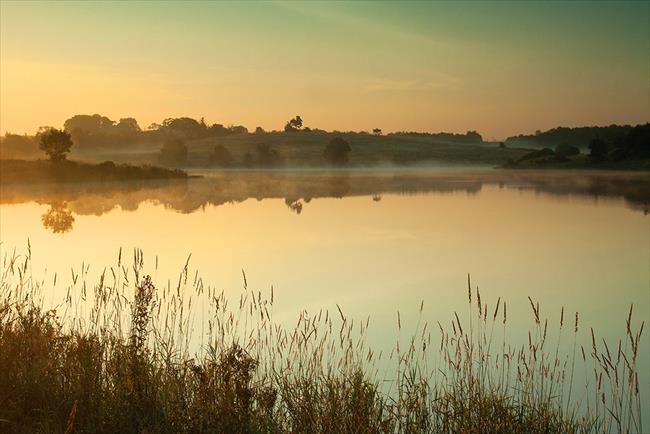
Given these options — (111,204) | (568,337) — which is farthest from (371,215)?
(568,337)

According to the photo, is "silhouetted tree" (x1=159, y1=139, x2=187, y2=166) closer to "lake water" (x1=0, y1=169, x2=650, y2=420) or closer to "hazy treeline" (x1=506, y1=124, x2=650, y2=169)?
"hazy treeline" (x1=506, y1=124, x2=650, y2=169)

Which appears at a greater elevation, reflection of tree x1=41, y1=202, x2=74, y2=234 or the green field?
the green field

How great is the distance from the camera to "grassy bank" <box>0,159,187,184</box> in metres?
69.9

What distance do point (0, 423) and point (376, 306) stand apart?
984 cm

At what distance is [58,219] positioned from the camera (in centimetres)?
3516

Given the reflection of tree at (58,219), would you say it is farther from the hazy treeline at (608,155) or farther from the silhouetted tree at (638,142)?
the silhouetted tree at (638,142)

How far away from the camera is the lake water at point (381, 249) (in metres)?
16.3

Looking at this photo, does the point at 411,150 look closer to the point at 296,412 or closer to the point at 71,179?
the point at 71,179

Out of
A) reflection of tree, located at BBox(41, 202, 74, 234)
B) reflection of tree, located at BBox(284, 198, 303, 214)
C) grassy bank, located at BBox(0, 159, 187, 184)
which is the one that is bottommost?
reflection of tree, located at BBox(284, 198, 303, 214)

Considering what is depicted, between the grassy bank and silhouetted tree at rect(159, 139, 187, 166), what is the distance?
6557cm

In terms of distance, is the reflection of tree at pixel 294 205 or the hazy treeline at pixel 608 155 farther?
the hazy treeline at pixel 608 155

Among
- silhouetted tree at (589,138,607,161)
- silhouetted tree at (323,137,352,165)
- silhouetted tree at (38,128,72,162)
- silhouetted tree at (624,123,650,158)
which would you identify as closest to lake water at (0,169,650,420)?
silhouetted tree at (38,128,72,162)

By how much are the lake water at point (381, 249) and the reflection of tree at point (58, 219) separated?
0.31 feet

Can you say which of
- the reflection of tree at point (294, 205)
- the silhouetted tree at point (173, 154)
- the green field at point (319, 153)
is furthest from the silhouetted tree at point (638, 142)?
the silhouetted tree at point (173, 154)
